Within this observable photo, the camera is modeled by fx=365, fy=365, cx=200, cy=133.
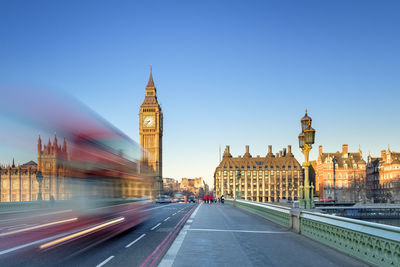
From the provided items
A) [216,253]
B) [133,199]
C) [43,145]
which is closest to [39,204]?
[133,199]

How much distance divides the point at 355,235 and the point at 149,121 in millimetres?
162535

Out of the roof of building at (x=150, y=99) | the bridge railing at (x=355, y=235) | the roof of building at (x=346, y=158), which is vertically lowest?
the bridge railing at (x=355, y=235)

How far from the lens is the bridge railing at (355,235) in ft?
28.8

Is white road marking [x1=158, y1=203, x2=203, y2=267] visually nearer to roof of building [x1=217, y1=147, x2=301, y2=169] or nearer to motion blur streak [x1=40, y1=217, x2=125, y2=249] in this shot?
motion blur streak [x1=40, y1=217, x2=125, y2=249]

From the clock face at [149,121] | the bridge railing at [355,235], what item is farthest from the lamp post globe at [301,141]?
the clock face at [149,121]

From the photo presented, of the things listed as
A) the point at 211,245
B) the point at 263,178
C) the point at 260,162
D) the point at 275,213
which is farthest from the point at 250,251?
the point at 260,162

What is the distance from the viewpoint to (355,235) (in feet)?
35.8

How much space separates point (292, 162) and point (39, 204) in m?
142

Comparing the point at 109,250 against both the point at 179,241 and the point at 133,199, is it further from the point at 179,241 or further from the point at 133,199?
the point at 133,199

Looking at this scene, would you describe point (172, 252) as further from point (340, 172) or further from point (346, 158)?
point (346, 158)

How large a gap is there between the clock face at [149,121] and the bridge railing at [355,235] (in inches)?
6106

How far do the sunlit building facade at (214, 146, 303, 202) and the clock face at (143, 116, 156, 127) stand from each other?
3696 cm

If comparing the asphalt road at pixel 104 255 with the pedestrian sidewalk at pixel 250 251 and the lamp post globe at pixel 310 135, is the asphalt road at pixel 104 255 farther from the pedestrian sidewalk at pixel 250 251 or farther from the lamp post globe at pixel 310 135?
the lamp post globe at pixel 310 135

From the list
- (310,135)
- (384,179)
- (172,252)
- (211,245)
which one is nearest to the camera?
(172,252)
